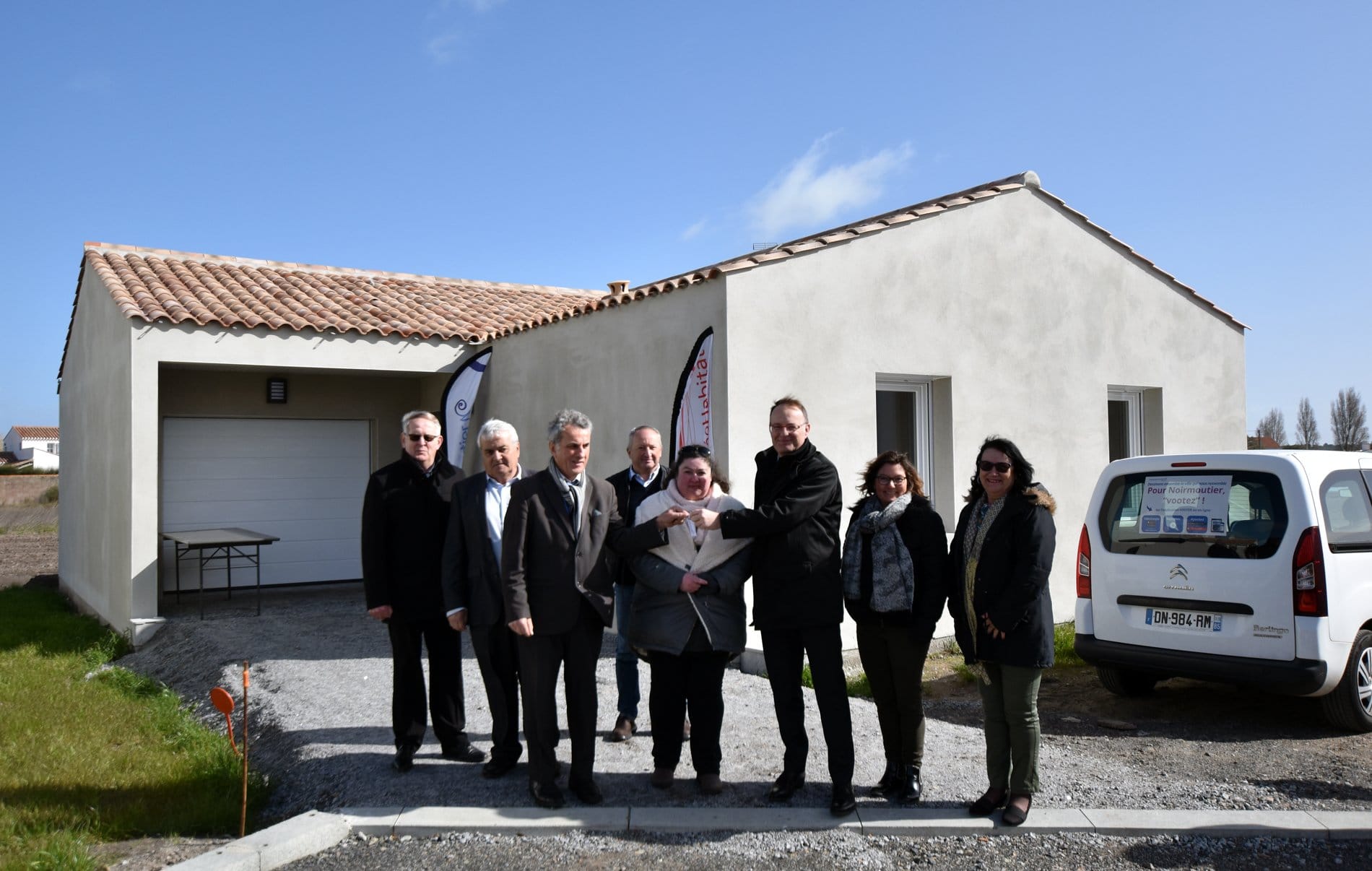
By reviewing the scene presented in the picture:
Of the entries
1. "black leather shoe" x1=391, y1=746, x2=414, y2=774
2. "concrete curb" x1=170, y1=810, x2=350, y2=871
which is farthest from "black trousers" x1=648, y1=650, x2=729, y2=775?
"concrete curb" x1=170, y1=810, x2=350, y2=871

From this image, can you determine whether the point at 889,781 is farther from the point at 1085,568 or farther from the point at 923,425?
the point at 923,425

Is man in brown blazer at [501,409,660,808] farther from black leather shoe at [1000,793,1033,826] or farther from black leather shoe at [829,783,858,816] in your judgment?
black leather shoe at [1000,793,1033,826]

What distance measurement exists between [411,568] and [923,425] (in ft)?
17.7

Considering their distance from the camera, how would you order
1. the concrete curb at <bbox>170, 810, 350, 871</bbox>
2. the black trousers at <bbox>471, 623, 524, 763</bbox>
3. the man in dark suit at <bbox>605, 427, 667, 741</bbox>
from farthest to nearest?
1. the man in dark suit at <bbox>605, 427, 667, 741</bbox>
2. the black trousers at <bbox>471, 623, 524, 763</bbox>
3. the concrete curb at <bbox>170, 810, 350, 871</bbox>

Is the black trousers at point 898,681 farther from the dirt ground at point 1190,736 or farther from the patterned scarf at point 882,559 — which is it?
the dirt ground at point 1190,736

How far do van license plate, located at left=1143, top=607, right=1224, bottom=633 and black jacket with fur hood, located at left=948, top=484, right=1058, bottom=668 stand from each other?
2337 millimetres

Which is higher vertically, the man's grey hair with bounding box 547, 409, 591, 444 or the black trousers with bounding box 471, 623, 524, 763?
the man's grey hair with bounding box 547, 409, 591, 444

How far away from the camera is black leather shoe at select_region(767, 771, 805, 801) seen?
185 inches

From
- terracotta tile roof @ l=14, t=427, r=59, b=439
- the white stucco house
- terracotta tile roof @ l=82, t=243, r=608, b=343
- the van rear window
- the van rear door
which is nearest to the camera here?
the van rear door

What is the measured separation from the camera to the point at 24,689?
26.0 feet

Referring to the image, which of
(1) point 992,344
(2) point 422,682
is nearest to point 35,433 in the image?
(1) point 992,344

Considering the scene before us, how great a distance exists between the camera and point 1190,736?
20.6 feet

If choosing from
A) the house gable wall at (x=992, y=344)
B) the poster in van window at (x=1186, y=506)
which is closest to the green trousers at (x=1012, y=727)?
the poster in van window at (x=1186, y=506)

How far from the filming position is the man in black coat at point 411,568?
202 inches
